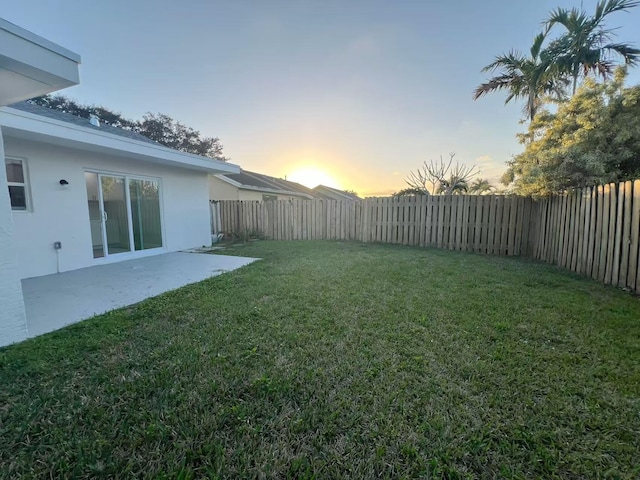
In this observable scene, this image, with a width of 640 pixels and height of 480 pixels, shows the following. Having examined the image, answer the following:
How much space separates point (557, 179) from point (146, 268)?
30.0 ft

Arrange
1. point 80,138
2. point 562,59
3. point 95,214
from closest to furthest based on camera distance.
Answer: point 80,138 → point 95,214 → point 562,59

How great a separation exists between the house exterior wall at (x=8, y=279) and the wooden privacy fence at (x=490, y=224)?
7.67 m

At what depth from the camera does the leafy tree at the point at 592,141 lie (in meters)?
5.09

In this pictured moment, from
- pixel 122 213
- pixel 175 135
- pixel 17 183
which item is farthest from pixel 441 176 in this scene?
pixel 175 135

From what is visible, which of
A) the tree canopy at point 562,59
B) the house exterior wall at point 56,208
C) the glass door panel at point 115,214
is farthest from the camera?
the tree canopy at point 562,59

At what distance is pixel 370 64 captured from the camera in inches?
337

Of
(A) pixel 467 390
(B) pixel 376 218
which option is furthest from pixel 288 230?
(A) pixel 467 390

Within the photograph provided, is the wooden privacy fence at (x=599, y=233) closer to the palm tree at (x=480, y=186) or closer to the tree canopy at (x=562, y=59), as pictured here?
the tree canopy at (x=562, y=59)

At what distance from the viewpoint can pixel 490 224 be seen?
7766 mm

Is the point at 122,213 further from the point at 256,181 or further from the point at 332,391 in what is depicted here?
the point at 256,181

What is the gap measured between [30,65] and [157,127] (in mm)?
25128

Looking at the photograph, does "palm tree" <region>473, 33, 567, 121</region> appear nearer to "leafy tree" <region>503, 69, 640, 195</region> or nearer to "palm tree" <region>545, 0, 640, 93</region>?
"palm tree" <region>545, 0, 640, 93</region>

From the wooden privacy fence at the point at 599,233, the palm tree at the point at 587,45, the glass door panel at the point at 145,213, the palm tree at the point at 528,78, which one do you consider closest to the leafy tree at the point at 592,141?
the wooden privacy fence at the point at 599,233

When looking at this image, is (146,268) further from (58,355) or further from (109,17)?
(109,17)
